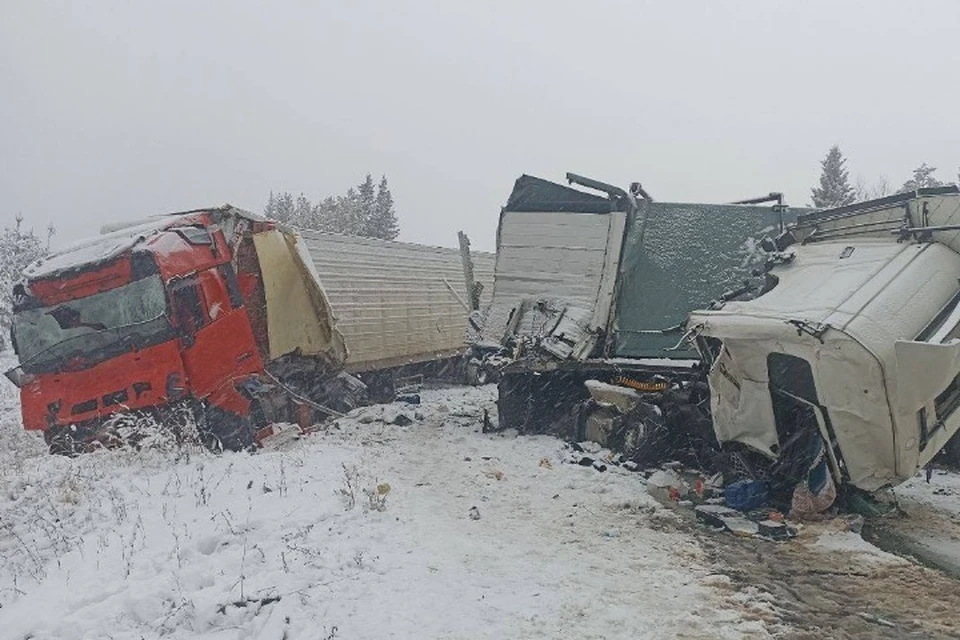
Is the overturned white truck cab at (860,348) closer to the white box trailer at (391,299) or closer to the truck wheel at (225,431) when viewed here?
the truck wheel at (225,431)

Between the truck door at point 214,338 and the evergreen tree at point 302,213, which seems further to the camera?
the evergreen tree at point 302,213

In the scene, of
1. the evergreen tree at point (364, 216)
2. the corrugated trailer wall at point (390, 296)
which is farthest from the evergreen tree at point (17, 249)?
the corrugated trailer wall at point (390, 296)

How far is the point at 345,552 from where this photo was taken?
193 inches

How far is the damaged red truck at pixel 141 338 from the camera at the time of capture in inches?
333

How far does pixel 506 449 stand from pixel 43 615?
5.41 meters

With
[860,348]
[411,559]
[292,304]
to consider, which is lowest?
[411,559]

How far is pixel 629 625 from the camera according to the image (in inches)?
155

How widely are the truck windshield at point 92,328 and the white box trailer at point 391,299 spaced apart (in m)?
3.56

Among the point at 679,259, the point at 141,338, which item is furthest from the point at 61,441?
the point at 679,259

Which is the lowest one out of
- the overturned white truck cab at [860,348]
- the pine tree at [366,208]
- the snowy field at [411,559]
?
the snowy field at [411,559]

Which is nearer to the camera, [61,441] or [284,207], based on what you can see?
[61,441]

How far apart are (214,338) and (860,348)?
6.97m

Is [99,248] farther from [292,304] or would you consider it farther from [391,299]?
[391,299]

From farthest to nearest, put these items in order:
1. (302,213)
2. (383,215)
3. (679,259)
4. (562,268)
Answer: (302,213) → (383,215) → (562,268) → (679,259)
